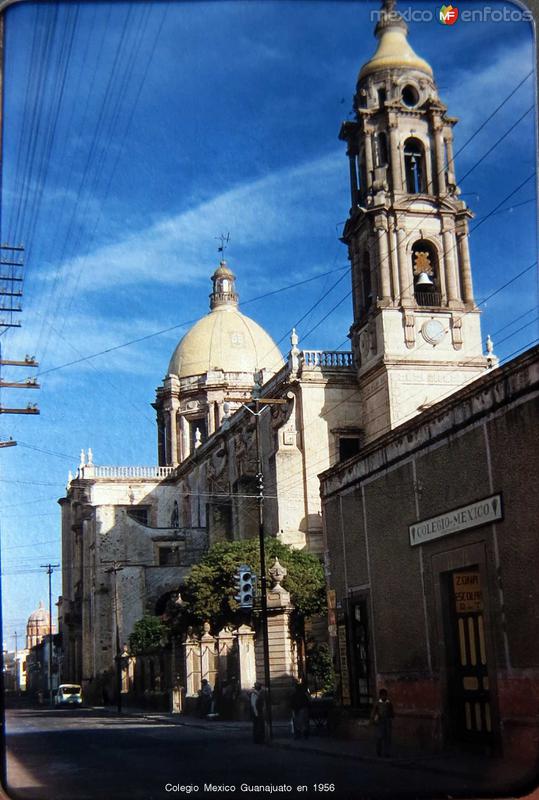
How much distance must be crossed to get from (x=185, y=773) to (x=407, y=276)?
25.6 m

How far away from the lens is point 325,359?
33.8 m

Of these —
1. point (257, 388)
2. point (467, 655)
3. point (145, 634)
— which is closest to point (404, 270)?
point (257, 388)

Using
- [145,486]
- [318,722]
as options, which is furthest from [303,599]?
[145,486]

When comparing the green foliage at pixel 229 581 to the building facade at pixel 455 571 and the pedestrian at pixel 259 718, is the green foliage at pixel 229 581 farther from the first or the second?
the pedestrian at pixel 259 718

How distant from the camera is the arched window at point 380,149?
104 ft

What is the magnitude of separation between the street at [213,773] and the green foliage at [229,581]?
19.8 metres

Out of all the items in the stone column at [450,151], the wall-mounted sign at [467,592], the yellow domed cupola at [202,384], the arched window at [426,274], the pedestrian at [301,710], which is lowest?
the pedestrian at [301,710]

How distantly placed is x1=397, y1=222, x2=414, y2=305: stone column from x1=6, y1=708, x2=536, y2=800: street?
23321mm

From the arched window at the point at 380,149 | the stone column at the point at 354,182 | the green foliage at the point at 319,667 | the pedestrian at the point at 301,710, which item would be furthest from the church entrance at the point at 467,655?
the arched window at the point at 380,149

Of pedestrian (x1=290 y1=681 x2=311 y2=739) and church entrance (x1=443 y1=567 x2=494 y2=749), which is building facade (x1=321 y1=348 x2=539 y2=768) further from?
pedestrian (x1=290 y1=681 x2=311 y2=739)

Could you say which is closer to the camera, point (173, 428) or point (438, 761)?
point (438, 761)

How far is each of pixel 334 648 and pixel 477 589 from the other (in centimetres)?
567

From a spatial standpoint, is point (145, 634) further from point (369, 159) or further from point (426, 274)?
point (369, 159)

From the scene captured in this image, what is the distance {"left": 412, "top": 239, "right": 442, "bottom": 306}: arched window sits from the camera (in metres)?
31.5
